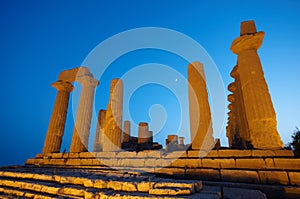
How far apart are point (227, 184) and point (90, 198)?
3.77 metres

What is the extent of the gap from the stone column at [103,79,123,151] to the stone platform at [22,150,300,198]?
1298 mm

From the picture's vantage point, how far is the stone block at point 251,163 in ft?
16.8

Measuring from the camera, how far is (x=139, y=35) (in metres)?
18.1

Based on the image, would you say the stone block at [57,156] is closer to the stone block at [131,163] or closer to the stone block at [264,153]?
the stone block at [131,163]

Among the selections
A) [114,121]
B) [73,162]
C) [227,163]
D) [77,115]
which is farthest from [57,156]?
[227,163]

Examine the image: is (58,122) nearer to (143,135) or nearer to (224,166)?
(143,135)

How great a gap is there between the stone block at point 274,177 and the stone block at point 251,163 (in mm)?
361

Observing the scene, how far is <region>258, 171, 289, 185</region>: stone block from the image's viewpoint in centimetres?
451

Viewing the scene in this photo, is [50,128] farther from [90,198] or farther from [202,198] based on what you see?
[202,198]

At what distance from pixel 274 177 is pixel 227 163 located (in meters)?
1.30

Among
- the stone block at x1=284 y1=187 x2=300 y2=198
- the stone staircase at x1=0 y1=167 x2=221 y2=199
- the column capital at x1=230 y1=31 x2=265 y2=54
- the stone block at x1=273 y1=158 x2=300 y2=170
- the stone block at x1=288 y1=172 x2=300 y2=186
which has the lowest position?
the stone block at x1=284 y1=187 x2=300 y2=198

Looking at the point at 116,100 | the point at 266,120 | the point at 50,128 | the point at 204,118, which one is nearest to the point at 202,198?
the point at 266,120

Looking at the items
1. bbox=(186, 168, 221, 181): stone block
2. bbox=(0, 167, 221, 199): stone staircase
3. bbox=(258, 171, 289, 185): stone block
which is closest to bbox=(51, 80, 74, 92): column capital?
bbox=(0, 167, 221, 199): stone staircase

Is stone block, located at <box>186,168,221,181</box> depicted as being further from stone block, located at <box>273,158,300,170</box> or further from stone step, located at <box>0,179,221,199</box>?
stone step, located at <box>0,179,221,199</box>
